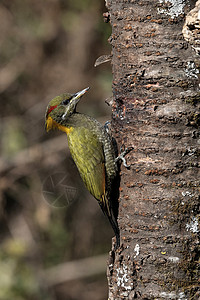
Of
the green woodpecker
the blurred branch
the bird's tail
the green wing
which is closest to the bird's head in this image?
the green woodpecker

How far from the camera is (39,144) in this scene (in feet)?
20.9

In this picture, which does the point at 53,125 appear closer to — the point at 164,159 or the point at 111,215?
the point at 111,215

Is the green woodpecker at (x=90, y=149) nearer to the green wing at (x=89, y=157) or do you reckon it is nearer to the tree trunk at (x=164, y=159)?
the green wing at (x=89, y=157)

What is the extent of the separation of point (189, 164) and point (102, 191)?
878 millimetres

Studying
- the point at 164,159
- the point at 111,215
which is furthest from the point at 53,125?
the point at 164,159

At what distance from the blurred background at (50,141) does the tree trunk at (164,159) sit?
3836 millimetres

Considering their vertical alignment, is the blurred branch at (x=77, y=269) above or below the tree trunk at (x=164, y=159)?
below

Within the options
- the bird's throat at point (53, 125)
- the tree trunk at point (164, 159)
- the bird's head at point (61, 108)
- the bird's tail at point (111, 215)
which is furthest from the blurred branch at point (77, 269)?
the tree trunk at point (164, 159)

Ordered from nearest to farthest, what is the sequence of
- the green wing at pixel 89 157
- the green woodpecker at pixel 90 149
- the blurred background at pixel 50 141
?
1. the green woodpecker at pixel 90 149
2. the green wing at pixel 89 157
3. the blurred background at pixel 50 141

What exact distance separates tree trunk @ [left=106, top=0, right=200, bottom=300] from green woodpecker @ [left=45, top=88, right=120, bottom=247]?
38 cm

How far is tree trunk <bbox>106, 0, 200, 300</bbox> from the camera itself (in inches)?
95.0

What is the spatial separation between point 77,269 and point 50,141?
1.99m

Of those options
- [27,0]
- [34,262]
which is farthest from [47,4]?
[34,262]

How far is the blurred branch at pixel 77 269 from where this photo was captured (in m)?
6.49
